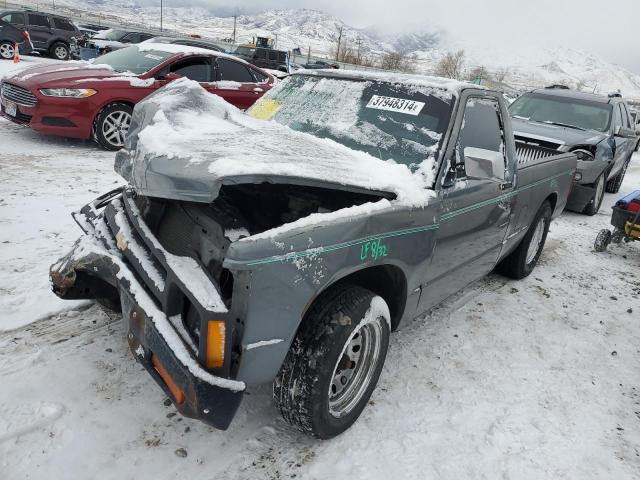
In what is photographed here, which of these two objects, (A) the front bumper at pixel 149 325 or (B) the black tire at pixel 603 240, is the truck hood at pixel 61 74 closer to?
(A) the front bumper at pixel 149 325

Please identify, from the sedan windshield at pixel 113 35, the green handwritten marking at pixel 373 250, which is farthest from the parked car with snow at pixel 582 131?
the sedan windshield at pixel 113 35

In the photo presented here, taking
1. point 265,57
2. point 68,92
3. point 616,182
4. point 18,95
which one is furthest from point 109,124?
point 265,57

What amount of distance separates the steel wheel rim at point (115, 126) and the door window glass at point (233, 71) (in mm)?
1845

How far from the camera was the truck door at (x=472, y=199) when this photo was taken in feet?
9.41

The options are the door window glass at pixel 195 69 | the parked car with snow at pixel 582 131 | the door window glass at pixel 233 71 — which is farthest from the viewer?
the door window glass at pixel 233 71

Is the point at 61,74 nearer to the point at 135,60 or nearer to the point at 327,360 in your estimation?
the point at 135,60

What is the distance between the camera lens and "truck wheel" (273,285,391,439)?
2.25m

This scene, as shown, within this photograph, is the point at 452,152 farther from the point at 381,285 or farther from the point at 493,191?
the point at 381,285

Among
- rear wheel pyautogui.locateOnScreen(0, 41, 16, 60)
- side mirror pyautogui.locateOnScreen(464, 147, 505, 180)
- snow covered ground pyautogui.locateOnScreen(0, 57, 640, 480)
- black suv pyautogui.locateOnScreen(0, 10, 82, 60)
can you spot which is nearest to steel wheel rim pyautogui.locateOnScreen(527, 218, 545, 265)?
snow covered ground pyautogui.locateOnScreen(0, 57, 640, 480)

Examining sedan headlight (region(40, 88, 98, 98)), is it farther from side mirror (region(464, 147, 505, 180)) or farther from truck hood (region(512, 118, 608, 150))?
truck hood (region(512, 118, 608, 150))

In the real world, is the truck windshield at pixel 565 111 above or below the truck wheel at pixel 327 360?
above

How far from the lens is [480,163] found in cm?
278

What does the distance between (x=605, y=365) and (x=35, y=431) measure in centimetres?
376

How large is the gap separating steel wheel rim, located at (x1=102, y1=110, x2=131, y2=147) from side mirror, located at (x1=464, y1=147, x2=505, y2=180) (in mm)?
6086
